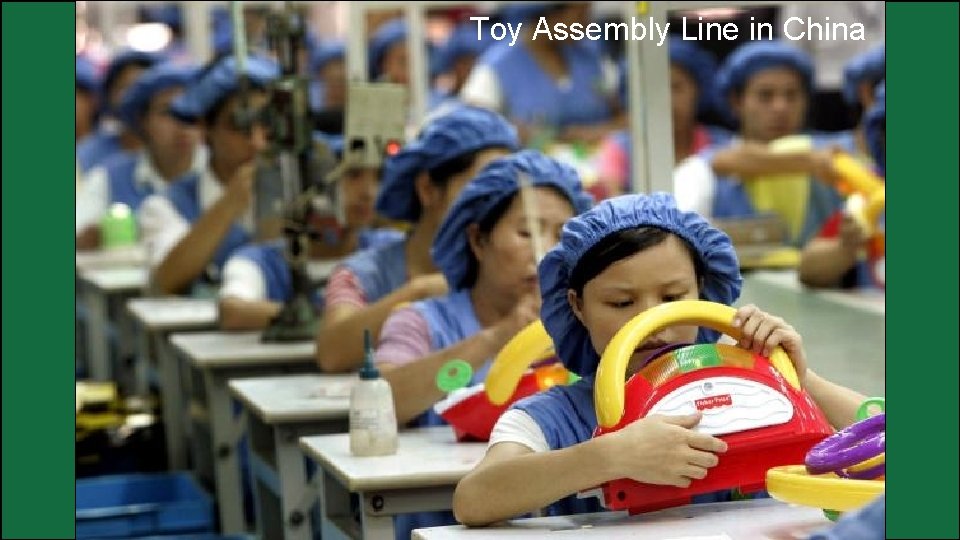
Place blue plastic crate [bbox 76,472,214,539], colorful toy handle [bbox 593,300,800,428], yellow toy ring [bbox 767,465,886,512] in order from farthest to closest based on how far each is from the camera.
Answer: blue plastic crate [bbox 76,472,214,539]
colorful toy handle [bbox 593,300,800,428]
yellow toy ring [bbox 767,465,886,512]

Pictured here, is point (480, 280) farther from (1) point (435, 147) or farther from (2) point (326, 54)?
(2) point (326, 54)

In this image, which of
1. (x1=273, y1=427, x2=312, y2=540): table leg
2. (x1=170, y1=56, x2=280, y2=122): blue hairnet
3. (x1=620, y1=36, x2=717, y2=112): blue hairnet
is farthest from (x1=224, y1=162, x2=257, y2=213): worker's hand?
(x1=273, y1=427, x2=312, y2=540): table leg

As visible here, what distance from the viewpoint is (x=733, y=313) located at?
2.91 m

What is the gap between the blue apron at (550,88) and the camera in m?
7.05

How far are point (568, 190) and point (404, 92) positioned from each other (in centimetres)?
128

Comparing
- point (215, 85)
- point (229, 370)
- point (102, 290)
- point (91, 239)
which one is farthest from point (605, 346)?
point (91, 239)

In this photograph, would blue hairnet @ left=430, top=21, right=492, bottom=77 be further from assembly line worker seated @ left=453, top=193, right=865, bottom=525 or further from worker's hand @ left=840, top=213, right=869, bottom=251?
assembly line worker seated @ left=453, top=193, right=865, bottom=525

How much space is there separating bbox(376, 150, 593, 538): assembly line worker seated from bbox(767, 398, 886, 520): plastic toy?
1240mm

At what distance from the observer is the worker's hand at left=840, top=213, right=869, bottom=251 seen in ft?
18.1

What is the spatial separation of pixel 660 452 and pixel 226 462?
3.00m

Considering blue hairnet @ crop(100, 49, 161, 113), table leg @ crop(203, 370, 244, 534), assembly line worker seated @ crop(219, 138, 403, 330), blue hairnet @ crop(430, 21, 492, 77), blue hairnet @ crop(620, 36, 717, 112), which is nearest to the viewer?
table leg @ crop(203, 370, 244, 534)

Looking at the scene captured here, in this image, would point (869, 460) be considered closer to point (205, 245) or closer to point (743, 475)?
point (743, 475)

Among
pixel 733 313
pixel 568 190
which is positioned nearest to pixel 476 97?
pixel 568 190

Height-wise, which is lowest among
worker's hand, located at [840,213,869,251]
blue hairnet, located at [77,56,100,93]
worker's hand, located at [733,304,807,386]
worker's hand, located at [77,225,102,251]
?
worker's hand, located at [77,225,102,251]
